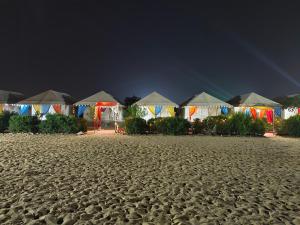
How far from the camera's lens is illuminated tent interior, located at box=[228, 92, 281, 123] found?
1126 inches

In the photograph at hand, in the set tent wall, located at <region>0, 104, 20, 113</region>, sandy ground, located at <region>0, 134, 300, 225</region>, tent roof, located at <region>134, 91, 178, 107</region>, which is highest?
tent roof, located at <region>134, 91, 178, 107</region>

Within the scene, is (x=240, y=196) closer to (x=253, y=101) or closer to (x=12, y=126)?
(x=12, y=126)

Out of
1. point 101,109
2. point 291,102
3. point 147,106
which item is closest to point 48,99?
point 101,109

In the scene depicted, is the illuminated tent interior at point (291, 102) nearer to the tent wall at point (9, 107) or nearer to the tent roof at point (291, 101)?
the tent roof at point (291, 101)

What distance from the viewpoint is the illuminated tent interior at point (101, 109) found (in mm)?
28539

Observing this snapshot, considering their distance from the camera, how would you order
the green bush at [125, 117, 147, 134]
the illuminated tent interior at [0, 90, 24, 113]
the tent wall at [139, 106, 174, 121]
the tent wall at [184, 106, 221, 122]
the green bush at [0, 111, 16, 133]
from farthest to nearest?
1. the illuminated tent interior at [0, 90, 24, 113]
2. the tent wall at [184, 106, 221, 122]
3. the tent wall at [139, 106, 174, 121]
4. the green bush at [0, 111, 16, 133]
5. the green bush at [125, 117, 147, 134]

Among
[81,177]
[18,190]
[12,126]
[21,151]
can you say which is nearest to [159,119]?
[12,126]

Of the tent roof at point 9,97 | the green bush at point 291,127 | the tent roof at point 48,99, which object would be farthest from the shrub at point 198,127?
the tent roof at point 9,97

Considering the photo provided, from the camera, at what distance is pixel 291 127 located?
22.3m

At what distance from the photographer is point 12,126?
68.3 feet

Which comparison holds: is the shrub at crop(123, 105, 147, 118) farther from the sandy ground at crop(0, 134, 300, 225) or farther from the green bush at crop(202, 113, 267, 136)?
the sandy ground at crop(0, 134, 300, 225)

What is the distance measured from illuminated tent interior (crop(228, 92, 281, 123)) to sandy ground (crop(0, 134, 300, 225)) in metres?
19.4

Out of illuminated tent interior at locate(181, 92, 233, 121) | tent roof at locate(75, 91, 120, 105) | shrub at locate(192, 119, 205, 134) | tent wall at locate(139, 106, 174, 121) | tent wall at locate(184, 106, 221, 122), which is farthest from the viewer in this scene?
tent wall at locate(184, 106, 221, 122)

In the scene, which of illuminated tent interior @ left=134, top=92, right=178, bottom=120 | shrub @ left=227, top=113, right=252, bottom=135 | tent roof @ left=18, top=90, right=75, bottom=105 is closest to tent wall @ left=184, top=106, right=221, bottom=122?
illuminated tent interior @ left=134, top=92, right=178, bottom=120
